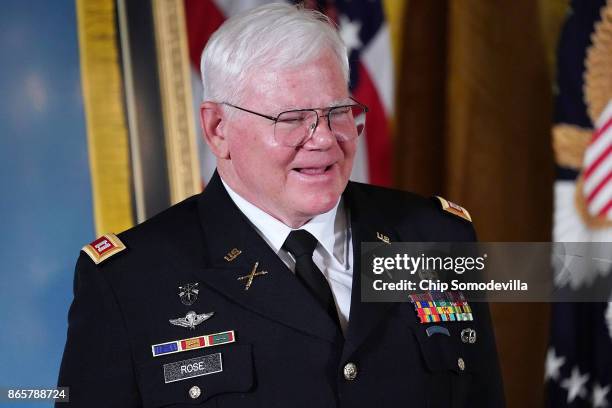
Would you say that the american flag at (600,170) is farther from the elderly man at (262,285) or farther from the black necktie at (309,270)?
the black necktie at (309,270)

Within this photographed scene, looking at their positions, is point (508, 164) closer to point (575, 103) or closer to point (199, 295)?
point (575, 103)

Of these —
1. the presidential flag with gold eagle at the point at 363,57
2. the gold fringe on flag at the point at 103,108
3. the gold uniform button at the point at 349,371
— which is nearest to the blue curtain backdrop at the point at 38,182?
the gold fringe on flag at the point at 103,108

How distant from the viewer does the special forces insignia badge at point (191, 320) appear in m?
1.34

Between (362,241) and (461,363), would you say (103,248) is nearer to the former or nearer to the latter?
(362,241)

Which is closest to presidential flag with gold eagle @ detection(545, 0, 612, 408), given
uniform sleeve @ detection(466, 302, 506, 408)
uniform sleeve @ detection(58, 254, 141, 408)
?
uniform sleeve @ detection(466, 302, 506, 408)

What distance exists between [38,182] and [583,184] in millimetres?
1514

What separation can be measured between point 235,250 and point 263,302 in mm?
113

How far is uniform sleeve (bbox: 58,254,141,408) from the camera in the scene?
4.23 ft

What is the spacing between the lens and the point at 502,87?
2441mm

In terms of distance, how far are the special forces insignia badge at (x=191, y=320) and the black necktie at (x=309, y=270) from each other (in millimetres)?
170

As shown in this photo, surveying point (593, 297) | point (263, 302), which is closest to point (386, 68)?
point (593, 297)

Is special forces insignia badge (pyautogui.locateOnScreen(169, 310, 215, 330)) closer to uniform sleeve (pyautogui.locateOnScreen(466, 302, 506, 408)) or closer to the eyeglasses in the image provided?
the eyeglasses

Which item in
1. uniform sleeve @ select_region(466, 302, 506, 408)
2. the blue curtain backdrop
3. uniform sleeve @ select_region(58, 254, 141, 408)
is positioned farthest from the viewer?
the blue curtain backdrop

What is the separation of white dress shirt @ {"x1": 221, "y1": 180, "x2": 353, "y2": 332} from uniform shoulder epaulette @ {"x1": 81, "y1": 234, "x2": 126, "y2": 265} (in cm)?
22
